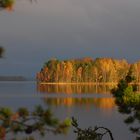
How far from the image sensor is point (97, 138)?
1007cm

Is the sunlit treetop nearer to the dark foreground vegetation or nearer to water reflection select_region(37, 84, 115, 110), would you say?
the dark foreground vegetation

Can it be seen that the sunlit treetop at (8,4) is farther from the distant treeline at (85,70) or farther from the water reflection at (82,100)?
the distant treeline at (85,70)

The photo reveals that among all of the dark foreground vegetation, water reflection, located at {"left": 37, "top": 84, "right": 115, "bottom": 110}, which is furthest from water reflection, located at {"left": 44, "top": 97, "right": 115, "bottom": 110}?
the dark foreground vegetation

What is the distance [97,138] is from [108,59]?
6478 inches

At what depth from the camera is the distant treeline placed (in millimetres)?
167725

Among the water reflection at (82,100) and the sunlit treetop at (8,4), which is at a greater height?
the sunlit treetop at (8,4)

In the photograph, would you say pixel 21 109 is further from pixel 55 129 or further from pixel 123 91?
pixel 123 91

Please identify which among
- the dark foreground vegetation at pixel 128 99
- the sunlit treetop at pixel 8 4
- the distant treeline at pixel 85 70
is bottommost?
the dark foreground vegetation at pixel 128 99

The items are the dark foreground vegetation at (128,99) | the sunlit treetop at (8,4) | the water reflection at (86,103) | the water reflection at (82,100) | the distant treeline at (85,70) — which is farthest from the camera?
the distant treeline at (85,70)

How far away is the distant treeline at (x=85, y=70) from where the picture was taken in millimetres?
167725

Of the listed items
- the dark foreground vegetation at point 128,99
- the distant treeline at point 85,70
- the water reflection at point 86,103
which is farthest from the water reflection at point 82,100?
the distant treeline at point 85,70

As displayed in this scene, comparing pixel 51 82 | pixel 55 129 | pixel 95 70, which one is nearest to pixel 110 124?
pixel 55 129

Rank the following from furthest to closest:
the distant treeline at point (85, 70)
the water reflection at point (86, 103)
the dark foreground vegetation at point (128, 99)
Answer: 1. the distant treeline at point (85, 70)
2. the water reflection at point (86, 103)
3. the dark foreground vegetation at point (128, 99)

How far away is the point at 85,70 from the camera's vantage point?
17150cm
